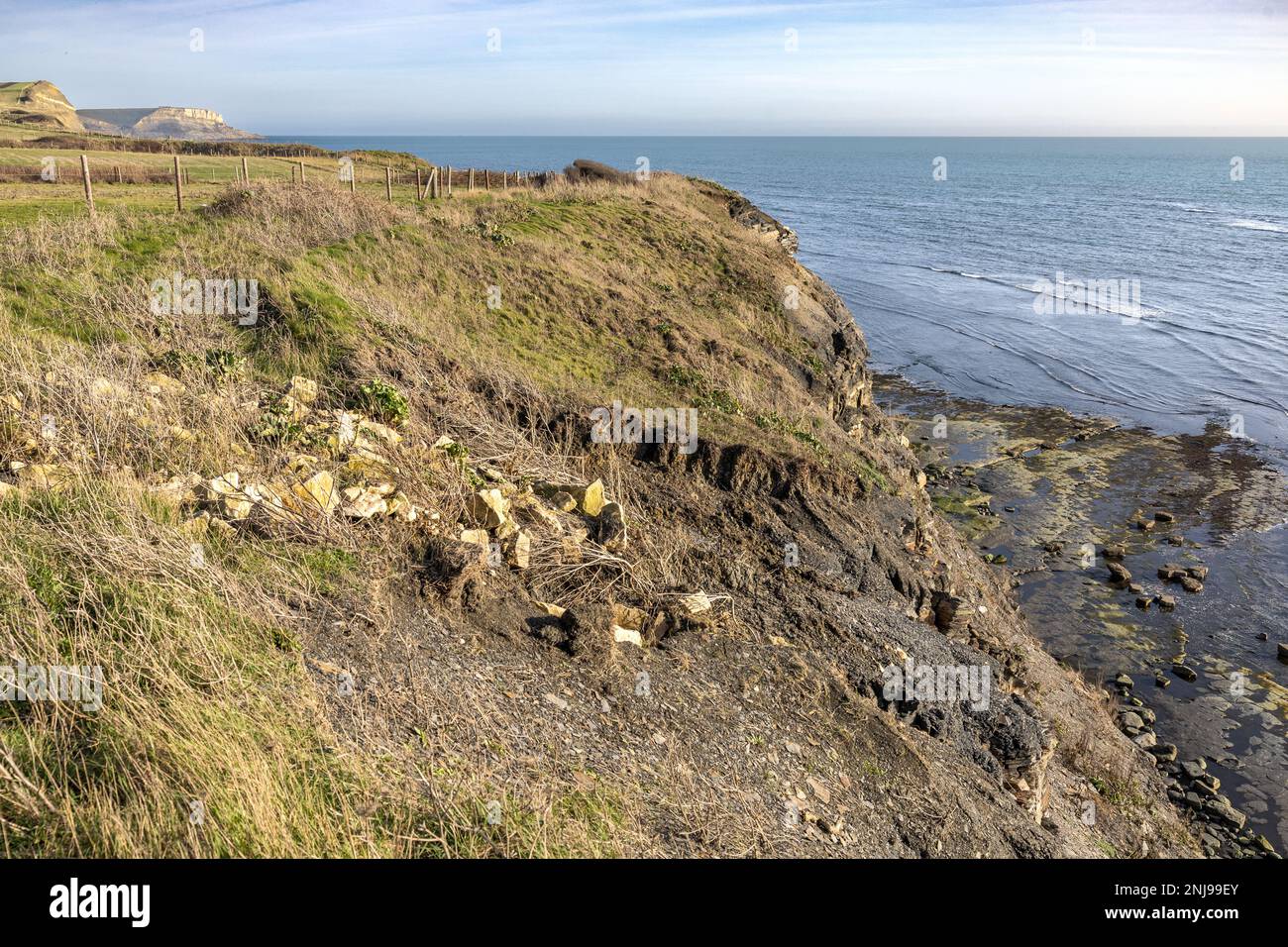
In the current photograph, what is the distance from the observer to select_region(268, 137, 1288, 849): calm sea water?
17094 millimetres

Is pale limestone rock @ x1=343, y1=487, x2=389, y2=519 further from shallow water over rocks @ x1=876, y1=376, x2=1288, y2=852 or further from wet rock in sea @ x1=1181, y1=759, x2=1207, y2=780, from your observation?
shallow water over rocks @ x1=876, y1=376, x2=1288, y2=852

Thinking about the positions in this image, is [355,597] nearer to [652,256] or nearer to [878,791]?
[878,791]

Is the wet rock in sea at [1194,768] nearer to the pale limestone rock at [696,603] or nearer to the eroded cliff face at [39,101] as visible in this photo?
the pale limestone rock at [696,603]

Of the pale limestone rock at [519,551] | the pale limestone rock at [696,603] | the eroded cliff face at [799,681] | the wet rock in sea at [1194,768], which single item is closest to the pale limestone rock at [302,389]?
the eroded cliff face at [799,681]

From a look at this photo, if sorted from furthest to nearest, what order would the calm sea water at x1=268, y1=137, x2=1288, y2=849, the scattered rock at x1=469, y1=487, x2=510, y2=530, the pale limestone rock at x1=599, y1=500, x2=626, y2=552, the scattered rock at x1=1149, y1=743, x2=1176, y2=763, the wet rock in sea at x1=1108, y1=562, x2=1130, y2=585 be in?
the wet rock in sea at x1=1108, y1=562, x2=1130, y2=585, the calm sea water at x1=268, y1=137, x2=1288, y2=849, the scattered rock at x1=1149, y1=743, x2=1176, y2=763, the pale limestone rock at x1=599, y1=500, x2=626, y2=552, the scattered rock at x1=469, y1=487, x2=510, y2=530

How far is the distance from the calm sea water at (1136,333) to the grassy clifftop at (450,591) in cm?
291

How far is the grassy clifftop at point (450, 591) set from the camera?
18.9 feet

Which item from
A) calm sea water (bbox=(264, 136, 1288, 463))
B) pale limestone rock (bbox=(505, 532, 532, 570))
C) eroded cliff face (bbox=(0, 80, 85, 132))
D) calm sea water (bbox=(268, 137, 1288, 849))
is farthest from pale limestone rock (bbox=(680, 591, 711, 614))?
eroded cliff face (bbox=(0, 80, 85, 132))

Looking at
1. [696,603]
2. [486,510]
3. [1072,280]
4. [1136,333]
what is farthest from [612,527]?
[1072,280]

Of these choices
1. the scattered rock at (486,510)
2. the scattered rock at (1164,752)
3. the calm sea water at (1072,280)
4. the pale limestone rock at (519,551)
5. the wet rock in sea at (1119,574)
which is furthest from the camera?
the calm sea water at (1072,280)

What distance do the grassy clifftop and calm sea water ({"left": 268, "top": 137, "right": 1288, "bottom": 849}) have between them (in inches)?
115
